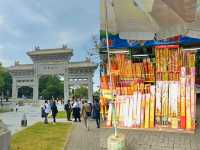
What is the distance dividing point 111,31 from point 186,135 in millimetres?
3545

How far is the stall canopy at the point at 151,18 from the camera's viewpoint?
6852 mm

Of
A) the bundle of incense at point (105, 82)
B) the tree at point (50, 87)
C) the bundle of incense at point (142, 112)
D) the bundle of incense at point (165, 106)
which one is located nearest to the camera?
the bundle of incense at point (165, 106)

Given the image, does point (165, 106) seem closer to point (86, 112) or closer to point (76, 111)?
point (86, 112)

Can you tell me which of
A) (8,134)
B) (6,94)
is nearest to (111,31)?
(8,134)

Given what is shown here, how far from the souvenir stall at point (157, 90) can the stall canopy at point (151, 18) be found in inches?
26.3

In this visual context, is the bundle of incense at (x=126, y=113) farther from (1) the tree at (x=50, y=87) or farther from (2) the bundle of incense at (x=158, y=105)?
(1) the tree at (x=50, y=87)

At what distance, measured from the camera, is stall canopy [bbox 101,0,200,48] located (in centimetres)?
685

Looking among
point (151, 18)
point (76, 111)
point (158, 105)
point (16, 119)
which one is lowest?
point (16, 119)

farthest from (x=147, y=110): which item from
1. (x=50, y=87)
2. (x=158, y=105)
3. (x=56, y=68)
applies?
(x=50, y=87)

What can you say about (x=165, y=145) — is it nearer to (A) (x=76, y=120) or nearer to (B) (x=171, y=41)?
(B) (x=171, y=41)

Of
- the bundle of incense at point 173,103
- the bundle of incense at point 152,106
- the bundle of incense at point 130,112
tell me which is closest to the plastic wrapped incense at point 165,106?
the bundle of incense at point 173,103

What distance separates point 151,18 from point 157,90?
1.96m

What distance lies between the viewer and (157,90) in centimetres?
829

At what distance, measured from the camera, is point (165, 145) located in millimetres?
7055
